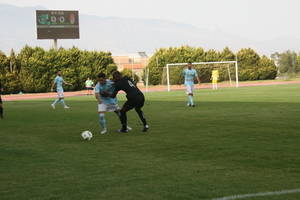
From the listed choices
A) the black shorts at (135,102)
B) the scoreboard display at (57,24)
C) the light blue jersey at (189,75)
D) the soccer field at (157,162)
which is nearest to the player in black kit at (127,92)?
the black shorts at (135,102)

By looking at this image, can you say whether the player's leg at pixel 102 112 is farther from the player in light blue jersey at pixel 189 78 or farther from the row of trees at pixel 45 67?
the row of trees at pixel 45 67

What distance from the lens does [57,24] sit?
2224 inches

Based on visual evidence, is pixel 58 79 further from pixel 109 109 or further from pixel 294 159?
pixel 294 159

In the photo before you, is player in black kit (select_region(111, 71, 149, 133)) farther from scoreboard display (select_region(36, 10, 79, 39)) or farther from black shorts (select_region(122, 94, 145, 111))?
→ scoreboard display (select_region(36, 10, 79, 39))

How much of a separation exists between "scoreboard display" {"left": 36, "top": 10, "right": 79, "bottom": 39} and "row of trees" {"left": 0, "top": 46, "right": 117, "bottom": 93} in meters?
1.98

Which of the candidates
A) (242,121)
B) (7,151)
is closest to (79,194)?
(7,151)

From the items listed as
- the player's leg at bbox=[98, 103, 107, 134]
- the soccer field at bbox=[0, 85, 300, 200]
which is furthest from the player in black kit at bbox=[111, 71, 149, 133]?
the soccer field at bbox=[0, 85, 300, 200]

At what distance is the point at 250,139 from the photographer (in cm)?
1090

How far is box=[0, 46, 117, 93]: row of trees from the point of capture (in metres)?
51.7

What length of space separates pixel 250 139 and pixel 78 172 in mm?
4387

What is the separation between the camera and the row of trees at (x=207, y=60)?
5781 cm

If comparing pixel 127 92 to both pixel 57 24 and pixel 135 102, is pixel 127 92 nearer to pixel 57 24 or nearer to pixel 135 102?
pixel 135 102

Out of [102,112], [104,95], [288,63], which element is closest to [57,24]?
[288,63]

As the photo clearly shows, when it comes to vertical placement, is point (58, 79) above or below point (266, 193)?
above
